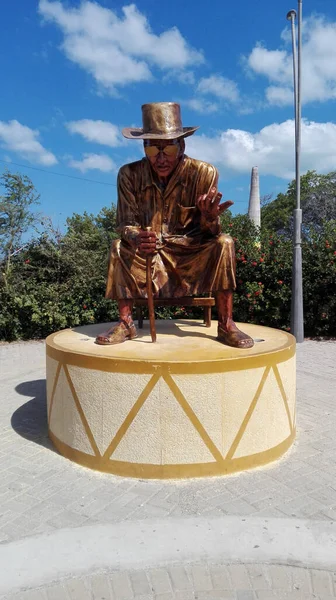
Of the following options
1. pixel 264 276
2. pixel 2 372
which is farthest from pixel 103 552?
pixel 264 276

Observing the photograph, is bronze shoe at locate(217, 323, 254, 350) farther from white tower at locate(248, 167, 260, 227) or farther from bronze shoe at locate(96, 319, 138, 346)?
white tower at locate(248, 167, 260, 227)

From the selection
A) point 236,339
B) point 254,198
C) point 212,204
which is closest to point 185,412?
point 236,339

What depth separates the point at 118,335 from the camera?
400cm

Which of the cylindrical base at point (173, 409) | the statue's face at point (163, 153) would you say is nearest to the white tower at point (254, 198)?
the statue's face at point (163, 153)

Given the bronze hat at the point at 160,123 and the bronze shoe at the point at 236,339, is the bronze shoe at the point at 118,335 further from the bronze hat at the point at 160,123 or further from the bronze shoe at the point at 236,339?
the bronze hat at the point at 160,123

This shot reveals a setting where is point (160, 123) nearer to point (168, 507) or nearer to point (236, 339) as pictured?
point (236, 339)

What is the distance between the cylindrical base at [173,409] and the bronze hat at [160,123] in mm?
1882

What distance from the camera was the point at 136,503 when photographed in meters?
2.91

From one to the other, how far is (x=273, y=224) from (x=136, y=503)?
2989 centimetres

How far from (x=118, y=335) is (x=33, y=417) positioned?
1.50 metres

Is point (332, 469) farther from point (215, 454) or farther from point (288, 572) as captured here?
point (288, 572)

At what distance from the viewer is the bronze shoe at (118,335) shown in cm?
391

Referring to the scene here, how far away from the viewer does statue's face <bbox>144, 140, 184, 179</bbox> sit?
3990 mm

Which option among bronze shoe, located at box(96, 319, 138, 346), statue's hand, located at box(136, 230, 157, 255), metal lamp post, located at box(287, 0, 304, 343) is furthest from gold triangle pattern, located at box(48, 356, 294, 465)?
metal lamp post, located at box(287, 0, 304, 343)
